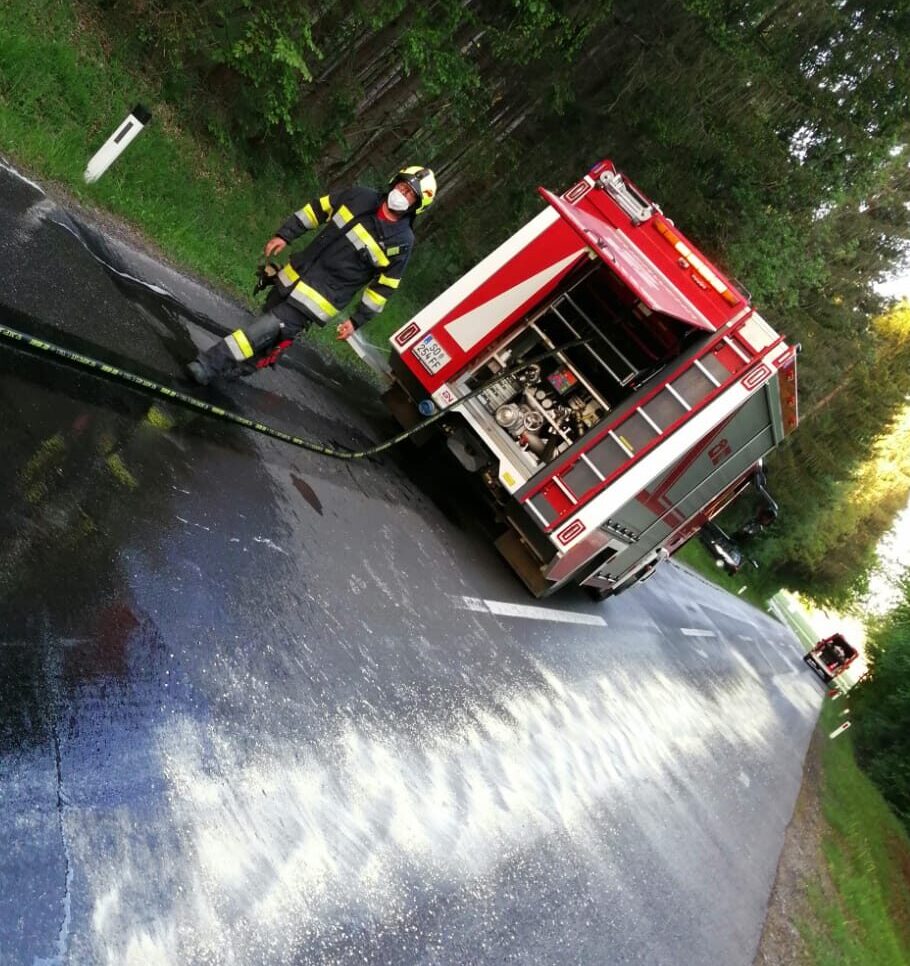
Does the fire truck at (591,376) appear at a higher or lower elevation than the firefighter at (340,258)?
lower

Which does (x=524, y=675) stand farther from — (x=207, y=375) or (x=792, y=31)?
(x=792, y=31)

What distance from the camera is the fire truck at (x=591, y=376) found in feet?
22.7

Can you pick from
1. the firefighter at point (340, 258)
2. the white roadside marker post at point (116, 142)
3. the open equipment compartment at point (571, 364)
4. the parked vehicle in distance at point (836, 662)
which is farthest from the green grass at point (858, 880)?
the white roadside marker post at point (116, 142)

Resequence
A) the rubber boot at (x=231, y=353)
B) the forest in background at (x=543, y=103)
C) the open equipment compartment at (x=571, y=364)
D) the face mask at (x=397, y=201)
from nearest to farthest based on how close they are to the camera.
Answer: the rubber boot at (x=231, y=353) < the face mask at (x=397, y=201) < the open equipment compartment at (x=571, y=364) < the forest in background at (x=543, y=103)

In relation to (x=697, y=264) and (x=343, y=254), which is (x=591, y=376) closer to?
(x=697, y=264)

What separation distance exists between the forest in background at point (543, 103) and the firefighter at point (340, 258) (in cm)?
308

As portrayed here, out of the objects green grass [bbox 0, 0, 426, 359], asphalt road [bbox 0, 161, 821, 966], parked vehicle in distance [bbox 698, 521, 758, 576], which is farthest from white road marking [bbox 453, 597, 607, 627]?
green grass [bbox 0, 0, 426, 359]

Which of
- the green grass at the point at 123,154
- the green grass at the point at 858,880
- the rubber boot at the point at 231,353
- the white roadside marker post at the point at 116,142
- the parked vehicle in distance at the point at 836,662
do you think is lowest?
the green grass at the point at 858,880

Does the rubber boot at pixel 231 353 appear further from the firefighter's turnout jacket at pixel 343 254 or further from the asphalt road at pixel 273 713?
the firefighter's turnout jacket at pixel 343 254

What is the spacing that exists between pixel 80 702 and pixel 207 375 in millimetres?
2921

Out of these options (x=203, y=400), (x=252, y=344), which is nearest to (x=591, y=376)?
(x=252, y=344)

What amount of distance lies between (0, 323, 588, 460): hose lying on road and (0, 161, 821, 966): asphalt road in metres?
0.09

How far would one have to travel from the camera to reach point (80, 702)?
3.00 metres

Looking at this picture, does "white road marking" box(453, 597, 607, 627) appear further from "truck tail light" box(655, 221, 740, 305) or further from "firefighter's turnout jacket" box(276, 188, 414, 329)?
"truck tail light" box(655, 221, 740, 305)
